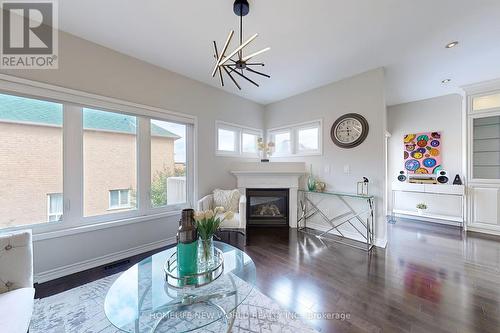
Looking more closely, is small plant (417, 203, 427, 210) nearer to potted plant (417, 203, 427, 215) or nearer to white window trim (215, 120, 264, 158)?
potted plant (417, 203, 427, 215)

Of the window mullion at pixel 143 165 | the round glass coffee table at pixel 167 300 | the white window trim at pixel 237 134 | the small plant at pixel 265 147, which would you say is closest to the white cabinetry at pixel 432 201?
the small plant at pixel 265 147

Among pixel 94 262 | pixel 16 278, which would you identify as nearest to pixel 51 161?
pixel 94 262

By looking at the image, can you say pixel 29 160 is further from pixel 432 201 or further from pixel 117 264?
pixel 432 201

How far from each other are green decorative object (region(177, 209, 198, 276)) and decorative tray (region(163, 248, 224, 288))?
0.03 metres

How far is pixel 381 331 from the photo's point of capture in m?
1.42

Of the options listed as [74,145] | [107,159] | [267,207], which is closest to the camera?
[74,145]

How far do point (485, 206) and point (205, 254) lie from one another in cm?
498

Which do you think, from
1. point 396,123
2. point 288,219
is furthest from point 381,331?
point 396,123

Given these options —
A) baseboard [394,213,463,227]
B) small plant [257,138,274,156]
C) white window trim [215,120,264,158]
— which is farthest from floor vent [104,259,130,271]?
baseboard [394,213,463,227]

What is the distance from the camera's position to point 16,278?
1258mm

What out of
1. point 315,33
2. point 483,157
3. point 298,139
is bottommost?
point 483,157

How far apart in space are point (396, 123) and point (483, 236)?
106 inches

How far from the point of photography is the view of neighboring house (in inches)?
77.8

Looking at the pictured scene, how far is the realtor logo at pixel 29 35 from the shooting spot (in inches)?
74.3
